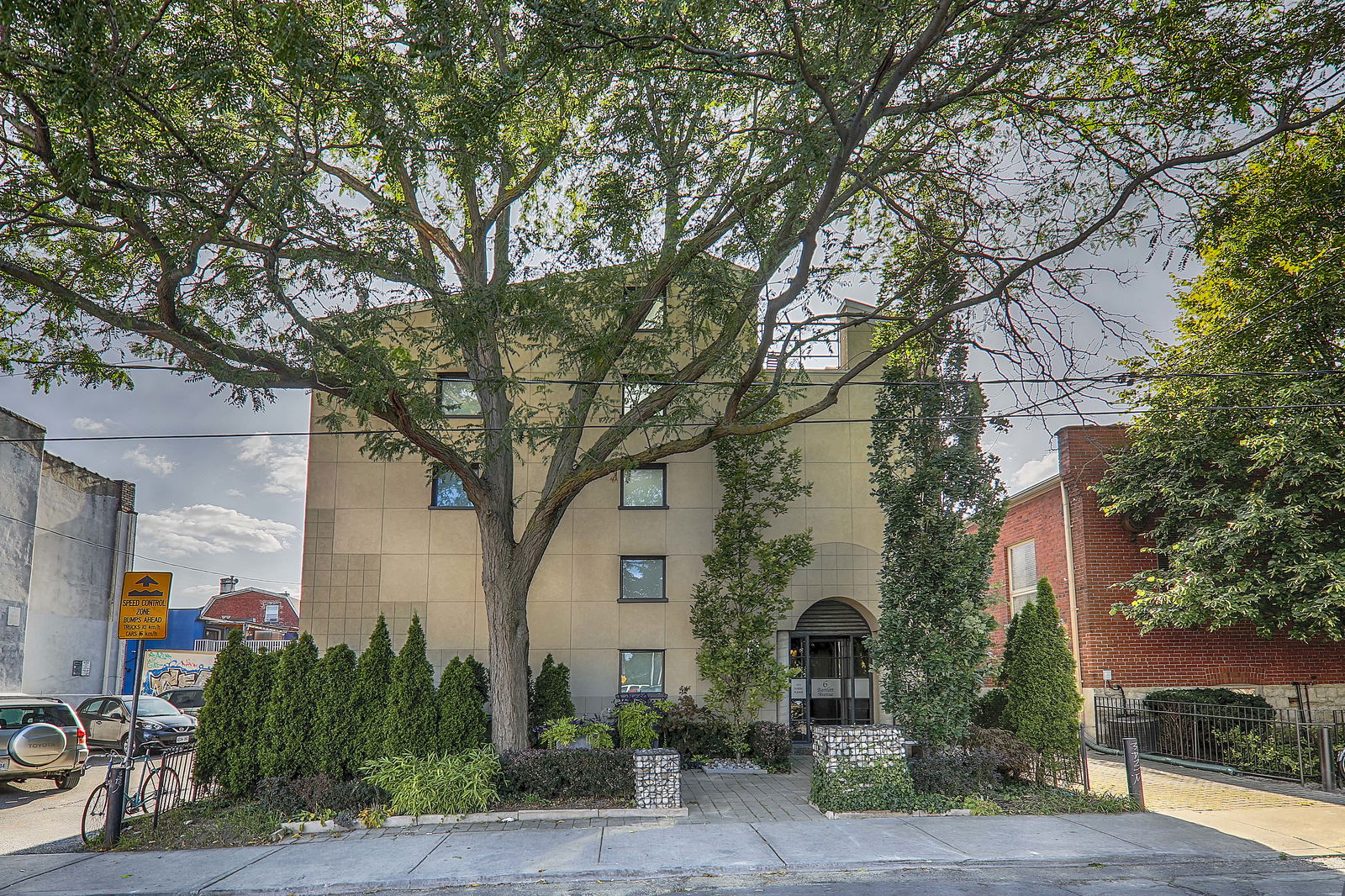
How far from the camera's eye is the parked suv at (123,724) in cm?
1986

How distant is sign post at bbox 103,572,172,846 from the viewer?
34.7 feet

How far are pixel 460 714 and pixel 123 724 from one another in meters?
11.7

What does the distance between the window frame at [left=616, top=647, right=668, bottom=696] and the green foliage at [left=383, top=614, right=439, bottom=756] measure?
14.7 feet

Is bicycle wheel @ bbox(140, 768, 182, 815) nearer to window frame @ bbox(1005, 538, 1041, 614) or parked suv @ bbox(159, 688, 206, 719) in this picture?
parked suv @ bbox(159, 688, 206, 719)

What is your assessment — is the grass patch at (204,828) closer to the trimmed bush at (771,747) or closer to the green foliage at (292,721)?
the green foliage at (292,721)

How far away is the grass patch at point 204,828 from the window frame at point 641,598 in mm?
7312

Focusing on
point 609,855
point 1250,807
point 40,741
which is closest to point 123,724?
point 40,741

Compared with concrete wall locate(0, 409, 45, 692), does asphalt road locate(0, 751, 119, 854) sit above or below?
below

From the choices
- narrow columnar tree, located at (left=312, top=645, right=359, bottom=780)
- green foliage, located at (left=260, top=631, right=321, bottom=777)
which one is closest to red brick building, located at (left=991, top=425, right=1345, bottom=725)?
narrow columnar tree, located at (left=312, top=645, right=359, bottom=780)

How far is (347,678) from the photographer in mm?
13148

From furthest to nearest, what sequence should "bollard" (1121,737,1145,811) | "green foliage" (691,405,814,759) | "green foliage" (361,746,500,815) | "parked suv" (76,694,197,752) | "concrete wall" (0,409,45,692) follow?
"concrete wall" (0,409,45,692), "parked suv" (76,694,197,752), "green foliage" (691,405,814,759), "bollard" (1121,737,1145,811), "green foliage" (361,746,500,815)

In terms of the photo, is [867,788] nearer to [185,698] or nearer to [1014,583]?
[1014,583]

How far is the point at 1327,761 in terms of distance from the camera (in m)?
13.5

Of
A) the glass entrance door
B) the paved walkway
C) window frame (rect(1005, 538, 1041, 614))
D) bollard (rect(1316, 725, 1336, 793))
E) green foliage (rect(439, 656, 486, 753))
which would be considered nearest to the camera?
the paved walkway
